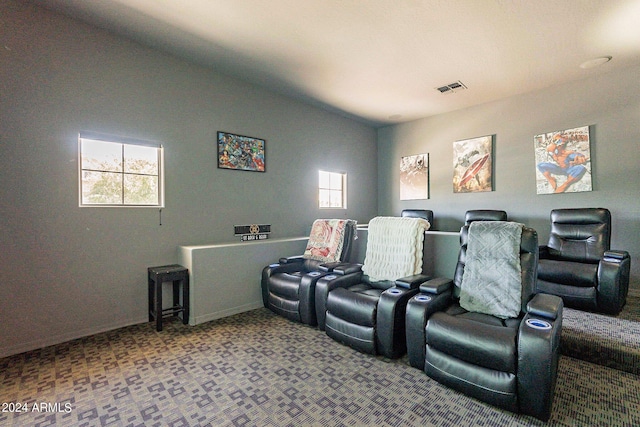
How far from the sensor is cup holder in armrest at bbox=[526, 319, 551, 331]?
1704mm

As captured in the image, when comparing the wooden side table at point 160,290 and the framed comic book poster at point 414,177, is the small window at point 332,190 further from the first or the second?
the wooden side table at point 160,290

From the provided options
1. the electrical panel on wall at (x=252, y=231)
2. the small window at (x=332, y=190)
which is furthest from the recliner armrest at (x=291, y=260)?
the small window at (x=332, y=190)

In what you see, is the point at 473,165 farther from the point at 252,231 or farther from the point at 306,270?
the point at 252,231

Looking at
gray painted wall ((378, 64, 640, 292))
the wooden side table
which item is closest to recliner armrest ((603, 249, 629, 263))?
gray painted wall ((378, 64, 640, 292))

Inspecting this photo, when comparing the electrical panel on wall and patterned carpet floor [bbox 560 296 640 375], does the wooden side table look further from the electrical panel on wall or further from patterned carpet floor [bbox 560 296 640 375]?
patterned carpet floor [bbox 560 296 640 375]

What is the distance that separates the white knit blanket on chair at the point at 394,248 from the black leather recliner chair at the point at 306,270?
474mm

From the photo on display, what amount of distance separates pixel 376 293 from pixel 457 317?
33.0 inches

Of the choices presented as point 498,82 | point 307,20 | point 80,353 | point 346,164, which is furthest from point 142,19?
point 498,82

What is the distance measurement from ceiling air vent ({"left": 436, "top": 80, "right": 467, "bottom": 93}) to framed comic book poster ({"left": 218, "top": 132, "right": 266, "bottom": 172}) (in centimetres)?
288

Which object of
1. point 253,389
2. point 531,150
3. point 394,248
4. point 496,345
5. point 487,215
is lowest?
point 253,389

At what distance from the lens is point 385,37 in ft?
10.1

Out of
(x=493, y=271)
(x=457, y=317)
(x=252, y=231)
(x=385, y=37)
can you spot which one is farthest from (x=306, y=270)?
(x=385, y=37)

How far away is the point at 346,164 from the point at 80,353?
15.8 feet

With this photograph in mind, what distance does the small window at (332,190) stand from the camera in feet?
17.7
